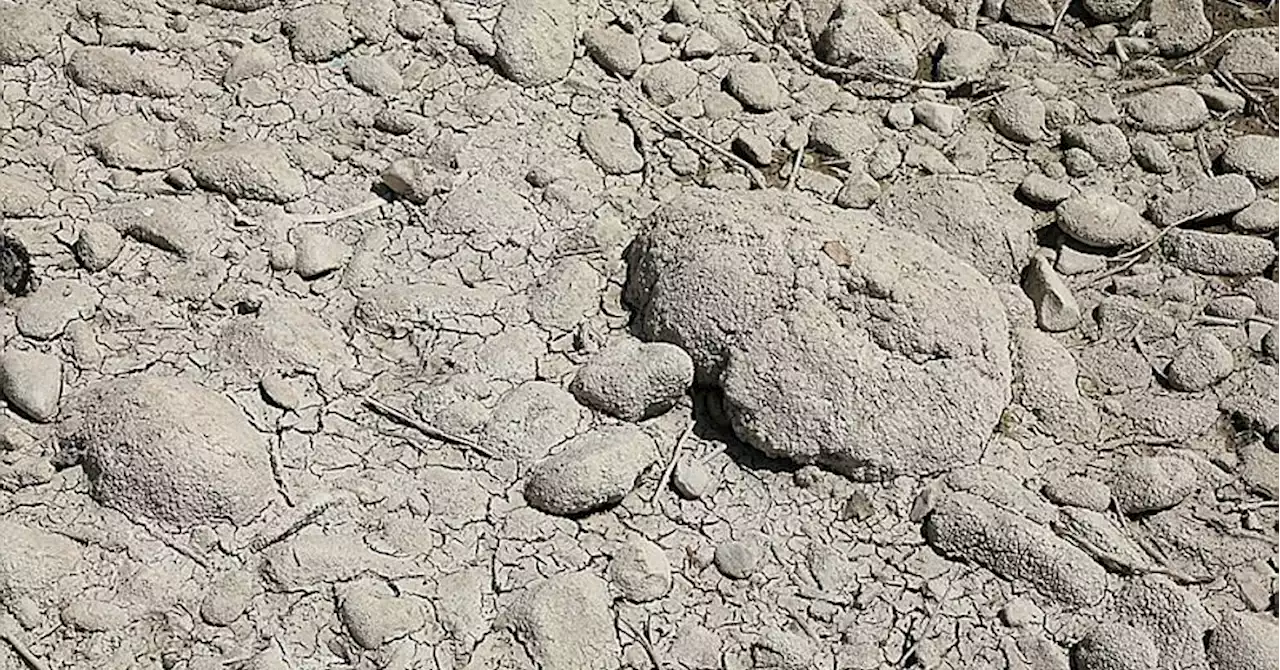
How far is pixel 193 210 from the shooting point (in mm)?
2303

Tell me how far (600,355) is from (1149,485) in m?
0.81

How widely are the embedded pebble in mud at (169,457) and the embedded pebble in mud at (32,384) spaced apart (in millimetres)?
38

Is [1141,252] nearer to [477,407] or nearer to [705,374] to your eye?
[705,374]

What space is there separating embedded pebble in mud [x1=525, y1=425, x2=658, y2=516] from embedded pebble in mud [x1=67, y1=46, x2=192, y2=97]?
36.0 inches

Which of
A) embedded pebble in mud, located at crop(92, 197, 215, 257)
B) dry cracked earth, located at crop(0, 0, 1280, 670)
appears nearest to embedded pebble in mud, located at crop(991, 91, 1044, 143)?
dry cracked earth, located at crop(0, 0, 1280, 670)

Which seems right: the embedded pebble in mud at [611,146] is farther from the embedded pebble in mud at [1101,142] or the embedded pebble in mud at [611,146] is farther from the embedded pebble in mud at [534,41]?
the embedded pebble in mud at [1101,142]

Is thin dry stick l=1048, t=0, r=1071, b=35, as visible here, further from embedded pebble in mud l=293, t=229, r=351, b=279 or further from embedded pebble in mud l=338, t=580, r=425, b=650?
embedded pebble in mud l=338, t=580, r=425, b=650

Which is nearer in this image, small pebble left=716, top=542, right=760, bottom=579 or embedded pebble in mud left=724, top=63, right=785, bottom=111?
small pebble left=716, top=542, right=760, bottom=579

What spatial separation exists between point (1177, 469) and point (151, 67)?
170 centimetres

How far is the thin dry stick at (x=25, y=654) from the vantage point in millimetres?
1875

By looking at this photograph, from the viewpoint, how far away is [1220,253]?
2.55m

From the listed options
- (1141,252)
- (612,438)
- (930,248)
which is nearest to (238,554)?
(612,438)

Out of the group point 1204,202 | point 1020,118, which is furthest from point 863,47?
point 1204,202

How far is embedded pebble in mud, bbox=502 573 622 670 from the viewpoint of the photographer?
6.44 ft
